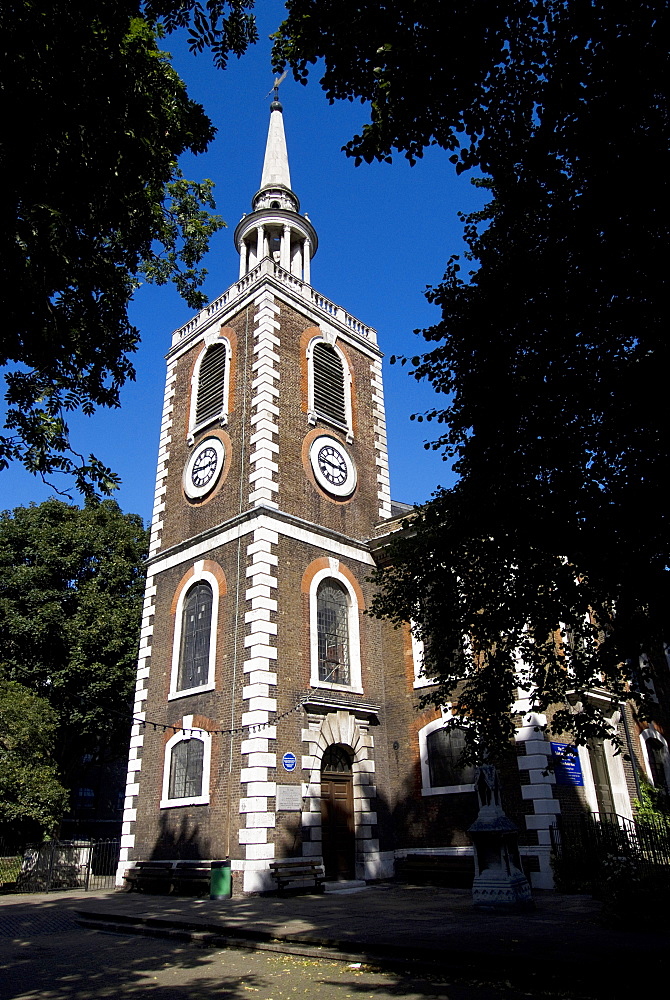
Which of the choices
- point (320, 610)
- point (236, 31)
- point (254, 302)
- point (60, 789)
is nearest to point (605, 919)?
point (320, 610)

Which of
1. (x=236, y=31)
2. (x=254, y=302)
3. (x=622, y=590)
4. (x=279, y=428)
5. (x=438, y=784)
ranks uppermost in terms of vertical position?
(x=254, y=302)

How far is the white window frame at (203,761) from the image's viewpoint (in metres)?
17.6

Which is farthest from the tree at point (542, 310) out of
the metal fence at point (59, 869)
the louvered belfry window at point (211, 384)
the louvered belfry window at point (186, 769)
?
the metal fence at point (59, 869)

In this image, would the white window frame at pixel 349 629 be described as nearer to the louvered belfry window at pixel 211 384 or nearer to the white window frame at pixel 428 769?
the white window frame at pixel 428 769

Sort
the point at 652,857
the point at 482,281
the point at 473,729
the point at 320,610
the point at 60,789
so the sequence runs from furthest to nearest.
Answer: the point at 60,789
the point at 320,610
the point at 652,857
the point at 473,729
the point at 482,281

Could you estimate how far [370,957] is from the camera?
900cm

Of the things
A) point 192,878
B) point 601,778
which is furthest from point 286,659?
point 601,778

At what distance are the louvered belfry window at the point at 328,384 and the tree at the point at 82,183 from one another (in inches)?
498

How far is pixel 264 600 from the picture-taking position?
1831 cm

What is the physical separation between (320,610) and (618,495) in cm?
1208

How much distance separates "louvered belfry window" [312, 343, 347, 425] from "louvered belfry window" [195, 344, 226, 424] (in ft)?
10.4

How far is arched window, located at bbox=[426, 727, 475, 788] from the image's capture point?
18.1 m

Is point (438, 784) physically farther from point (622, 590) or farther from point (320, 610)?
point (622, 590)

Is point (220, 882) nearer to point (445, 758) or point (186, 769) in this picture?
point (186, 769)
